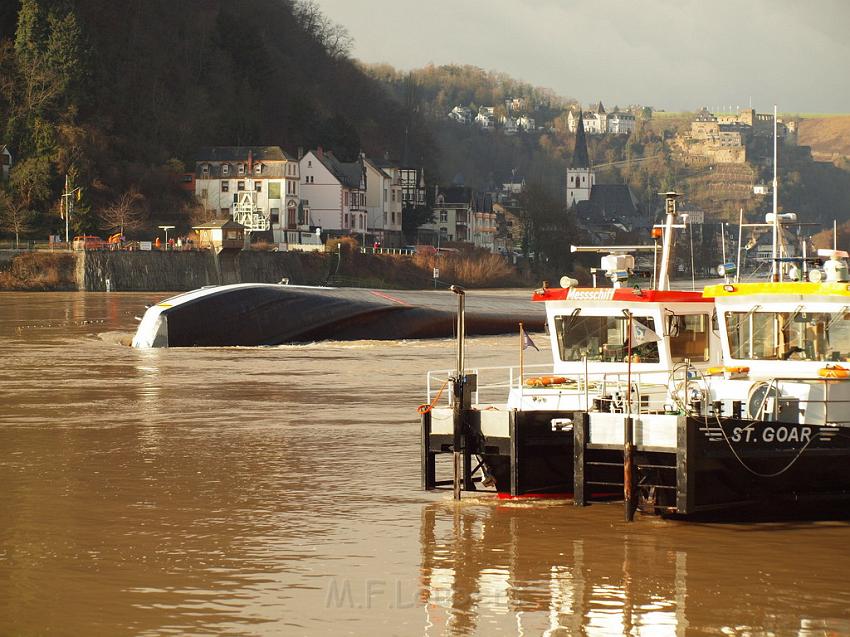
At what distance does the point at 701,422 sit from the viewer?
20.2 meters

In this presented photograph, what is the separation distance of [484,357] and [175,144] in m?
107

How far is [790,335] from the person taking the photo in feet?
74.7

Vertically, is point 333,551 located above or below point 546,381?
below

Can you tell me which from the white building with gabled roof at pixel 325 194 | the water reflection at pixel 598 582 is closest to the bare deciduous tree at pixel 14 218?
the white building with gabled roof at pixel 325 194

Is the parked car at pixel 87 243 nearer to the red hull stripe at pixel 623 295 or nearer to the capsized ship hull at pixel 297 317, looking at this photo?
the capsized ship hull at pixel 297 317

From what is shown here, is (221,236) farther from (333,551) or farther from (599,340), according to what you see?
(333,551)

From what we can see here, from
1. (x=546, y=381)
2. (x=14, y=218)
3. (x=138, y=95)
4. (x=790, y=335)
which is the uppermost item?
(x=138, y=95)

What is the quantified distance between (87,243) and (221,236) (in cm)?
1302

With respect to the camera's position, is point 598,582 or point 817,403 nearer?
point 598,582

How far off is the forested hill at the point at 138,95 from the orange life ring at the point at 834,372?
11489 cm

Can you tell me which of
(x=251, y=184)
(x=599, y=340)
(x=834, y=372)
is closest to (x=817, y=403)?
(x=834, y=372)

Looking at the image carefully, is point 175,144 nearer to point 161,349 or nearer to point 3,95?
point 3,95

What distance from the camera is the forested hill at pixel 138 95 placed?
136 meters

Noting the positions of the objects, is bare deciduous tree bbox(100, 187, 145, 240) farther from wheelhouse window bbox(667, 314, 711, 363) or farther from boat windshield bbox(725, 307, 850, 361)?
boat windshield bbox(725, 307, 850, 361)
